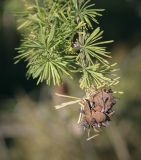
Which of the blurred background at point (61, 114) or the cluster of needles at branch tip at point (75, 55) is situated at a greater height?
the cluster of needles at branch tip at point (75, 55)

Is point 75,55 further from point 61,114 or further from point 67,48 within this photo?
point 61,114

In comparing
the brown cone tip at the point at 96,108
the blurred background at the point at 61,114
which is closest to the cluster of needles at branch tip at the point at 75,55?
the brown cone tip at the point at 96,108

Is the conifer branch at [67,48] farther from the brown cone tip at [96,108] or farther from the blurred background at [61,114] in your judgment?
the blurred background at [61,114]

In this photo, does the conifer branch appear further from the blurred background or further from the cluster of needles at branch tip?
the blurred background

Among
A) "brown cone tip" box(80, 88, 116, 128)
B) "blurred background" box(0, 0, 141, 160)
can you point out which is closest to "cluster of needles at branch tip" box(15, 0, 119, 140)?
"brown cone tip" box(80, 88, 116, 128)

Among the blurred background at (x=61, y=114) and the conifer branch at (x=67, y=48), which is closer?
the conifer branch at (x=67, y=48)

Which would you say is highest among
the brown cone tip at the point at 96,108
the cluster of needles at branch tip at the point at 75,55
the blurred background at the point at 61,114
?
the cluster of needles at branch tip at the point at 75,55

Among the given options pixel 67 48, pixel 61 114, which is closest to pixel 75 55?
pixel 67 48
